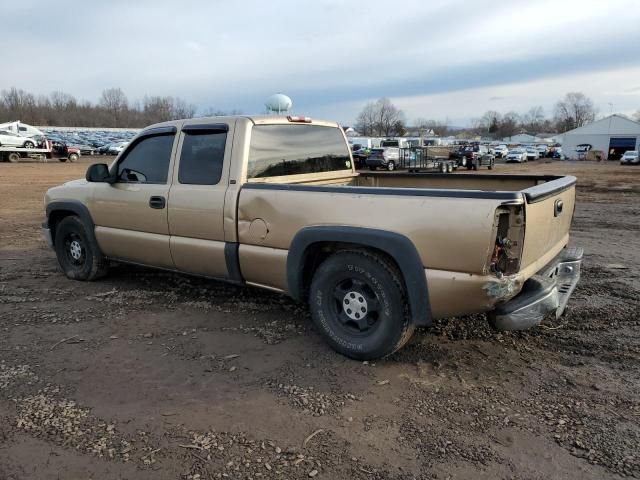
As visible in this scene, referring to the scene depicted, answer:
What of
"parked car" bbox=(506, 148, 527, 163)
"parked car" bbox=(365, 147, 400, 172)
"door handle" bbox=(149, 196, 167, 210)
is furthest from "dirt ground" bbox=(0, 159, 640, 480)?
"parked car" bbox=(506, 148, 527, 163)

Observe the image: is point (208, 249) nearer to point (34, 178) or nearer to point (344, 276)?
point (344, 276)

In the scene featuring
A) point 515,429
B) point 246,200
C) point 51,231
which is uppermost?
point 246,200

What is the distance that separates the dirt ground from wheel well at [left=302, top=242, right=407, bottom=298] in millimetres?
558

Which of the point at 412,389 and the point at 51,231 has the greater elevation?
the point at 51,231

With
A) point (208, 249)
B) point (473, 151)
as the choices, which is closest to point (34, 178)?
point (208, 249)

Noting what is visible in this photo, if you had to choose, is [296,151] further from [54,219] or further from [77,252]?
[54,219]

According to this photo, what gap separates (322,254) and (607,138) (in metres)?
77.4

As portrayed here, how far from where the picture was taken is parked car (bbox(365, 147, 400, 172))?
33094 millimetres

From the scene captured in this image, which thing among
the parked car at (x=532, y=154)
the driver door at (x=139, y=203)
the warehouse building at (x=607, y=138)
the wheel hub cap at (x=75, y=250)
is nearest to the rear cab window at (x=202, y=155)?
the driver door at (x=139, y=203)

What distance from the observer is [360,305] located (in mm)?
3738

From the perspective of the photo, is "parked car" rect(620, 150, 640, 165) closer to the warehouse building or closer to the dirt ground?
the warehouse building

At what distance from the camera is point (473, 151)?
39.0 metres

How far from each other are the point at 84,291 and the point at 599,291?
561 cm

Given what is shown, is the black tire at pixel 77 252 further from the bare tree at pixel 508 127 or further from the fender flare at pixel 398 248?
the bare tree at pixel 508 127
